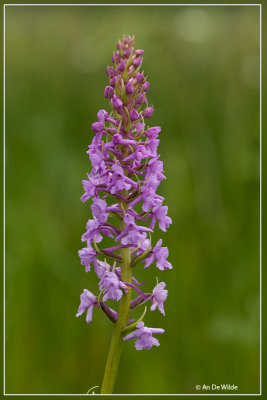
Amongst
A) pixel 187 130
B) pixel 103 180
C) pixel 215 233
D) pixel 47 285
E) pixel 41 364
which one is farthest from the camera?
pixel 187 130

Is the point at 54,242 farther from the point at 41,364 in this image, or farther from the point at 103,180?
the point at 103,180

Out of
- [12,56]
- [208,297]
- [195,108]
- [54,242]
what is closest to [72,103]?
[12,56]

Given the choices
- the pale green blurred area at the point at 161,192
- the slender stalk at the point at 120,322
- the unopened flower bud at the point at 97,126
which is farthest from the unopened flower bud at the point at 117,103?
the pale green blurred area at the point at 161,192

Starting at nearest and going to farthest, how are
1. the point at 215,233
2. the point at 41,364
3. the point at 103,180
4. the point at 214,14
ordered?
the point at 103,180
the point at 41,364
the point at 215,233
the point at 214,14

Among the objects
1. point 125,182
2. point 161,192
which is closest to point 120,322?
point 125,182

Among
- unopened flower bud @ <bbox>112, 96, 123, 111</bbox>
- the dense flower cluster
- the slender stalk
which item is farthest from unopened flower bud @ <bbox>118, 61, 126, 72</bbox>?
the slender stalk

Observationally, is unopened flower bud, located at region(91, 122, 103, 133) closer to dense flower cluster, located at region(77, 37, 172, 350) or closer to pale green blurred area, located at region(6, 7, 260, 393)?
dense flower cluster, located at region(77, 37, 172, 350)

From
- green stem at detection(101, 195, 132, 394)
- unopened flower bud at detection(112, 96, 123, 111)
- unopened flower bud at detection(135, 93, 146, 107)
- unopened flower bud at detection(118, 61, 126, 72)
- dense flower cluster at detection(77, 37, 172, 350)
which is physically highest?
unopened flower bud at detection(118, 61, 126, 72)
